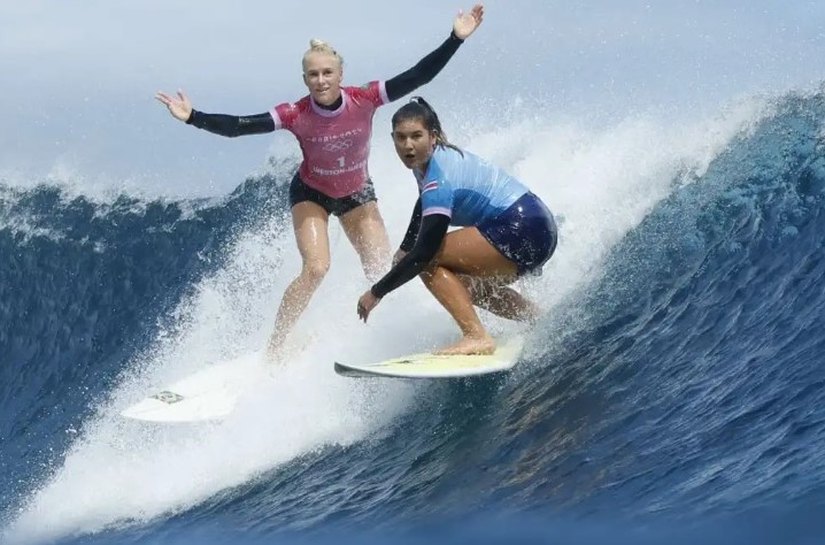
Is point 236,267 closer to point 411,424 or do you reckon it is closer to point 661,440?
point 411,424

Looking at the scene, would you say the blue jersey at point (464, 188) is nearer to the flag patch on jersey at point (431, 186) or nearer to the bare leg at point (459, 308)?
the flag patch on jersey at point (431, 186)

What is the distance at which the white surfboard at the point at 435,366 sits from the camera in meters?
6.59

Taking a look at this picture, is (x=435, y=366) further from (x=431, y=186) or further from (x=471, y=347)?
(x=431, y=186)

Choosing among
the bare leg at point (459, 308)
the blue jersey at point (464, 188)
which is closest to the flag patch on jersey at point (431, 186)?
the blue jersey at point (464, 188)

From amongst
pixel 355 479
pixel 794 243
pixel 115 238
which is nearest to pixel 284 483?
pixel 355 479

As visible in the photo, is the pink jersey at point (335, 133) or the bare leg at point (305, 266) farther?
the bare leg at point (305, 266)

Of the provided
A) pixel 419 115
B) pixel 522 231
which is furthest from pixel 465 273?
pixel 419 115

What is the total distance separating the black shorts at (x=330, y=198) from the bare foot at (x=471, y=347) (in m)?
1.59

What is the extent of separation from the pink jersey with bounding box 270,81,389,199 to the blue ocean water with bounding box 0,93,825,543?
1.31 m

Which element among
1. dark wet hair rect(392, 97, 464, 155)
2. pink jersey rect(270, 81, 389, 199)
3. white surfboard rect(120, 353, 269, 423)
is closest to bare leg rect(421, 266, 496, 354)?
dark wet hair rect(392, 97, 464, 155)

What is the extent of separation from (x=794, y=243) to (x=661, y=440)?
3.09m

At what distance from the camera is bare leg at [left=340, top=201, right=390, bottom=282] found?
821 centimetres

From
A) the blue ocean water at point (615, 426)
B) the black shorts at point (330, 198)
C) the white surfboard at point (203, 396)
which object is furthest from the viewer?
the black shorts at point (330, 198)

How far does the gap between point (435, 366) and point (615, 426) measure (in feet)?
4.53
